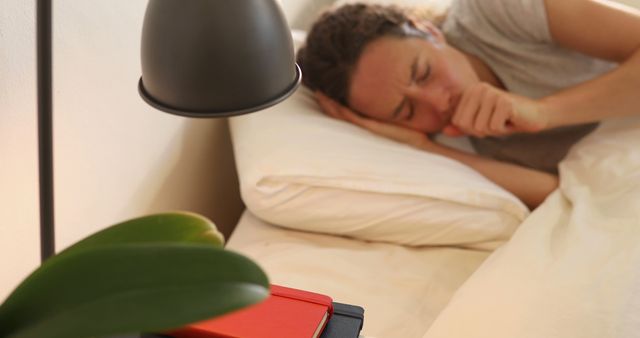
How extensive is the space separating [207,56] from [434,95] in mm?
767

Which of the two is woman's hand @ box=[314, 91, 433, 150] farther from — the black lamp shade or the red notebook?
the black lamp shade

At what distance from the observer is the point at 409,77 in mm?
1180

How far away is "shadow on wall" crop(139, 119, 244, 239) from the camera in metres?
1.14

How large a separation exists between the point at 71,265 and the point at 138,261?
5 centimetres

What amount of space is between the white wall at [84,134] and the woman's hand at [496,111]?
50 centimetres

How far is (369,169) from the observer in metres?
1.06

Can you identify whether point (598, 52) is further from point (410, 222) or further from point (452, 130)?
point (410, 222)

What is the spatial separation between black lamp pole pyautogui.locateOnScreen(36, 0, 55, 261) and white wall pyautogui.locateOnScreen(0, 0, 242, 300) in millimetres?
188

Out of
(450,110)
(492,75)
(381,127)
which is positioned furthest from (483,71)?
(381,127)

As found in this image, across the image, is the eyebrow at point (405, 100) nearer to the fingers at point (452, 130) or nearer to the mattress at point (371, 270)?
the fingers at point (452, 130)

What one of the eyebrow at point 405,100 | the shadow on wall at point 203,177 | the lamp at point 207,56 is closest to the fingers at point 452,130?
the eyebrow at point 405,100

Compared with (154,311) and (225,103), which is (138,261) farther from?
(225,103)

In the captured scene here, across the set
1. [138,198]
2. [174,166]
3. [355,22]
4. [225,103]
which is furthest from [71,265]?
[355,22]

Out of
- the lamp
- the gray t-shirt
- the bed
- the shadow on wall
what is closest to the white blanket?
the bed
